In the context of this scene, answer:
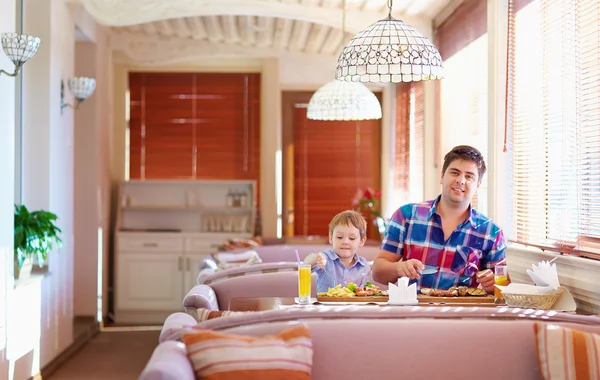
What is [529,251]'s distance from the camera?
4.54 m

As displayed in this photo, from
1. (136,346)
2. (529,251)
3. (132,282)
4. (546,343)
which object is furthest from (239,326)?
(132,282)

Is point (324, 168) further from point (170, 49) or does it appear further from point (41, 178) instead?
point (41, 178)

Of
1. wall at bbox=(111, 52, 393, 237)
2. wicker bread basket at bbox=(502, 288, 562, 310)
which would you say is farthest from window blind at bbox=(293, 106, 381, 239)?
wicker bread basket at bbox=(502, 288, 562, 310)

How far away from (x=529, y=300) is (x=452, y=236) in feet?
1.84

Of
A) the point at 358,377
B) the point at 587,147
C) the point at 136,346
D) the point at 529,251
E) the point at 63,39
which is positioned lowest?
the point at 136,346

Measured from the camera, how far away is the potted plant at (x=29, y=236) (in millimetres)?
5477

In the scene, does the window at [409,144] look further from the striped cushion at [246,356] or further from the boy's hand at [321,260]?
the striped cushion at [246,356]

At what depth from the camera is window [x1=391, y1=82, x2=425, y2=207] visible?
7812 mm

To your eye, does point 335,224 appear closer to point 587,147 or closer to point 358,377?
point 587,147

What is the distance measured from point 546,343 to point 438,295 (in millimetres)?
913

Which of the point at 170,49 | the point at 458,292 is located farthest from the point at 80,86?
the point at 458,292

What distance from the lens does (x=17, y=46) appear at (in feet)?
15.1

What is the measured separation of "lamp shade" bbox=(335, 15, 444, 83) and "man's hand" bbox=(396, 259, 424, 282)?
0.79 m

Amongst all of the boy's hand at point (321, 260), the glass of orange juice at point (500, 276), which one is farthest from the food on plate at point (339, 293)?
the glass of orange juice at point (500, 276)
